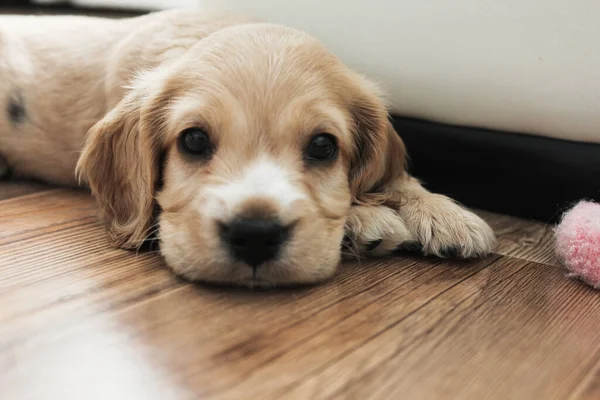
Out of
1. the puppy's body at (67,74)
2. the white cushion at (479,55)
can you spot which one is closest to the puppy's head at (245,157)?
the puppy's body at (67,74)

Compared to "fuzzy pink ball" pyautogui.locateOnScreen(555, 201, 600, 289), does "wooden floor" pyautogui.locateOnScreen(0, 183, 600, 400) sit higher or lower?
lower

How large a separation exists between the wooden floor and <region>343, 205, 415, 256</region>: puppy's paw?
6 centimetres

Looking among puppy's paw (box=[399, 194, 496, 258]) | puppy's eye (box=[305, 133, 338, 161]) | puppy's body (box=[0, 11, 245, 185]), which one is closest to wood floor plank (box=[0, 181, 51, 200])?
puppy's body (box=[0, 11, 245, 185])

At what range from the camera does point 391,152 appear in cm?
244

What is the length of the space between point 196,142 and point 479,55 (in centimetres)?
127

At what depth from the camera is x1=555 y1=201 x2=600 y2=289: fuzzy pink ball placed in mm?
1932

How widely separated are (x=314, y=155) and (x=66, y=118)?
4.50 ft

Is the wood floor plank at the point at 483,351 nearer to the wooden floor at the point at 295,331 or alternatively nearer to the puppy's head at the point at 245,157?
the wooden floor at the point at 295,331

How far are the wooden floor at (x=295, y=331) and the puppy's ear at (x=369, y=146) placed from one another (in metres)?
0.34

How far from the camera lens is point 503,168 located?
2.67 meters

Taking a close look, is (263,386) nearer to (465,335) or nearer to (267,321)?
(267,321)

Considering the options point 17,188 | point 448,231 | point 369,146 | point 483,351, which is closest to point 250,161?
point 369,146

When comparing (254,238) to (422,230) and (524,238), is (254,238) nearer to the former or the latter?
(422,230)

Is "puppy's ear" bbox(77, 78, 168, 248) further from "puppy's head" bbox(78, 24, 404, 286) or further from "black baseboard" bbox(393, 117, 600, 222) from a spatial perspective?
"black baseboard" bbox(393, 117, 600, 222)
